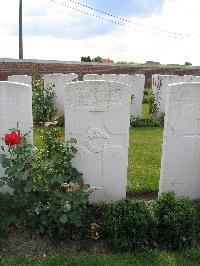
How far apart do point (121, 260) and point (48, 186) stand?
1025mm

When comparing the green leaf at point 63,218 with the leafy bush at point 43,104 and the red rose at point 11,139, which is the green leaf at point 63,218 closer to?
the red rose at point 11,139

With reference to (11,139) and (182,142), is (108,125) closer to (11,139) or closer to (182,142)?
(182,142)

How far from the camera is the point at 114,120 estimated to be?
4.45 m

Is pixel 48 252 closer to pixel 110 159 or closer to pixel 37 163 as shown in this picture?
pixel 37 163

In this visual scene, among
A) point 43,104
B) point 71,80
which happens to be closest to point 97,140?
point 43,104

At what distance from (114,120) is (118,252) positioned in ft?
4.67

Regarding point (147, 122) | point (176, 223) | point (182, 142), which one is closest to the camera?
point (176, 223)

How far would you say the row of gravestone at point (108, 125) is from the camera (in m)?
4.39

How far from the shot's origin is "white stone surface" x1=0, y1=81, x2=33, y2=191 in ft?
14.4

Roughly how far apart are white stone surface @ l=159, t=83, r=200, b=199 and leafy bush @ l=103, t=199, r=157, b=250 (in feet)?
2.60

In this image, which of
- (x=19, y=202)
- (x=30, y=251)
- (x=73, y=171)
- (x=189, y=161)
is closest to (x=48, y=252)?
(x=30, y=251)

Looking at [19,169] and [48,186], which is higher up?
[19,169]

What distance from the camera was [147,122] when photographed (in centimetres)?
1050

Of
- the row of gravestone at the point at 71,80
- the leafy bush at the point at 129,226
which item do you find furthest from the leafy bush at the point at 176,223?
the row of gravestone at the point at 71,80
